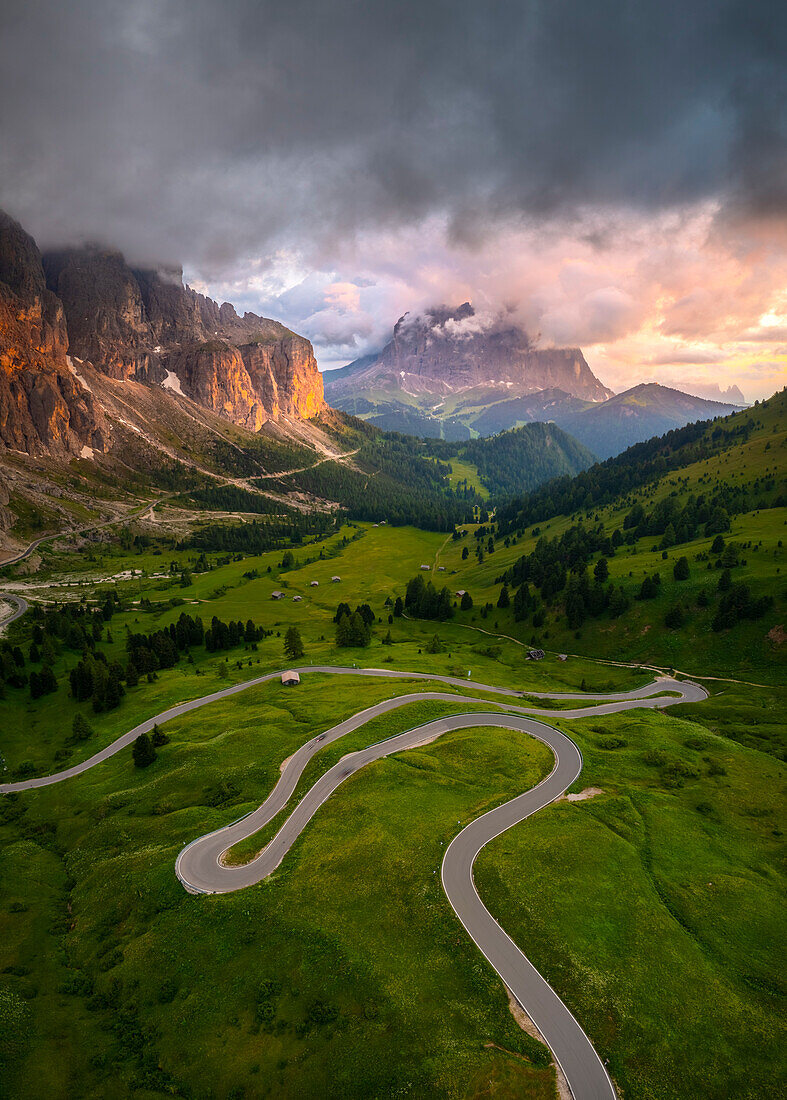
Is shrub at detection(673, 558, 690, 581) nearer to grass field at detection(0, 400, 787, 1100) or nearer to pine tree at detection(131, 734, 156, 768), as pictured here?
grass field at detection(0, 400, 787, 1100)

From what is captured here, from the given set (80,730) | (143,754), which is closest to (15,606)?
(80,730)

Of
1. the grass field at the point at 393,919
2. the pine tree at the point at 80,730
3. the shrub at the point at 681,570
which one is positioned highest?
the shrub at the point at 681,570

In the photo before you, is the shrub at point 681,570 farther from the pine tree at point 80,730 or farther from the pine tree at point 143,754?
the pine tree at point 80,730

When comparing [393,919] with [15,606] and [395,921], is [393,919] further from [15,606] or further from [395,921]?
[15,606]

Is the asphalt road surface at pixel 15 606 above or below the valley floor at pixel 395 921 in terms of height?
above

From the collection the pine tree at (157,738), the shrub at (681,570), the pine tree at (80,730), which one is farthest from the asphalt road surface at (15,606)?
the shrub at (681,570)

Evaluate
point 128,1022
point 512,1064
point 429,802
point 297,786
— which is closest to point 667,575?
point 429,802

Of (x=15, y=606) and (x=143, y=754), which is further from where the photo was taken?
(x=15, y=606)
